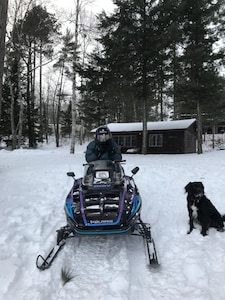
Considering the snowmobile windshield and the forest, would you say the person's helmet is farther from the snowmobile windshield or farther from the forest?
the forest

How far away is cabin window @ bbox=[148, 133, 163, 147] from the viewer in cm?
2442

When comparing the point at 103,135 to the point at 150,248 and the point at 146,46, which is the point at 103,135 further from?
the point at 146,46

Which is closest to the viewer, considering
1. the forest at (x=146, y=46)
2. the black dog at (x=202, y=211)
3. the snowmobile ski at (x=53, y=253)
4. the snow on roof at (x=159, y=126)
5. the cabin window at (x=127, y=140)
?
the snowmobile ski at (x=53, y=253)

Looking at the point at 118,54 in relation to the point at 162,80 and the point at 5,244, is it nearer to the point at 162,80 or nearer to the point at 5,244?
the point at 162,80

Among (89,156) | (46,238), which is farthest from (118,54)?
(46,238)

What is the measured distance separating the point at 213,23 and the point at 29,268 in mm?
19641

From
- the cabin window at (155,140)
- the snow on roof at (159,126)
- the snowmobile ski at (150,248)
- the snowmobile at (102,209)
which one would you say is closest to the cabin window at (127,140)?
the snow on roof at (159,126)

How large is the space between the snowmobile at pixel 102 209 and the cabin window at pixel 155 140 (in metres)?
20.7

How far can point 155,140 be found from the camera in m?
24.7

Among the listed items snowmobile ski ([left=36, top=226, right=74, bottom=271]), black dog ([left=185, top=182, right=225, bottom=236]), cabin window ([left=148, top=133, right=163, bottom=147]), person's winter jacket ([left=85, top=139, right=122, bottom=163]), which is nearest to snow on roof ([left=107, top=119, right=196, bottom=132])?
cabin window ([left=148, top=133, right=163, bottom=147])

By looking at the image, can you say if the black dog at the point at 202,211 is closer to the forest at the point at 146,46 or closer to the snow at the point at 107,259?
the snow at the point at 107,259

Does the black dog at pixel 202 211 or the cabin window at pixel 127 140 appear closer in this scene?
the black dog at pixel 202 211

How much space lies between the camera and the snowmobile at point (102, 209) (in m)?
3.34

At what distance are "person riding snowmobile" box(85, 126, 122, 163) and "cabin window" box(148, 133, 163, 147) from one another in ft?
65.0
